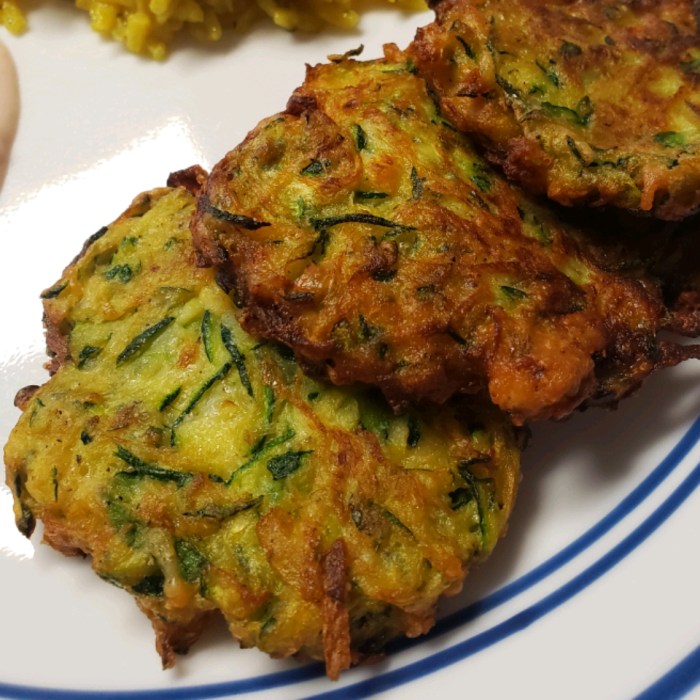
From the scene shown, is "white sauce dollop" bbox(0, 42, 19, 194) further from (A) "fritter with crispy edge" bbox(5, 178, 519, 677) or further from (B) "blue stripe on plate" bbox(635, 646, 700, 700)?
(B) "blue stripe on plate" bbox(635, 646, 700, 700)

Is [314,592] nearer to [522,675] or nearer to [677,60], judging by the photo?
[522,675]

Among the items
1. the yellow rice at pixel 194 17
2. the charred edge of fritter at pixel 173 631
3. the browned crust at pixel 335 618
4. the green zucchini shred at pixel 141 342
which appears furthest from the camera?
the yellow rice at pixel 194 17

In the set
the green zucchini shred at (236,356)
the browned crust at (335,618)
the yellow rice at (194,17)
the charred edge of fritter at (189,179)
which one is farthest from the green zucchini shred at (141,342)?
the yellow rice at (194,17)

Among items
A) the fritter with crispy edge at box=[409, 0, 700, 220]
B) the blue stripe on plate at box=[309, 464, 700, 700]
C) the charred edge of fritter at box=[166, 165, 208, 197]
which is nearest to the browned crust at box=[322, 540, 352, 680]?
the blue stripe on plate at box=[309, 464, 700, 700]

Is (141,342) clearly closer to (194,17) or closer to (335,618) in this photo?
(335,618)

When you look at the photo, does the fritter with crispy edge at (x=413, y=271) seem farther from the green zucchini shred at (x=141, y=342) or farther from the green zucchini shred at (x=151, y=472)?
the green zucchini shred at (x=151, y=472)

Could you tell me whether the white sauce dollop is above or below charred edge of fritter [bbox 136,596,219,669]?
above

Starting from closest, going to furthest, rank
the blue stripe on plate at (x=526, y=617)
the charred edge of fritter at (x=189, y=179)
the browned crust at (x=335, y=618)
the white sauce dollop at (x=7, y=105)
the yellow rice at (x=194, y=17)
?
1. the browned crust at (x=335, y=618)
2. the blue stripe on plate at (x=526, y=617)
3. the charred edge of fritter at (x=189, y=179)
4. the white sauce dollop at (x=7, y=105)
5. the yellow rice at (x=194, y=17)
